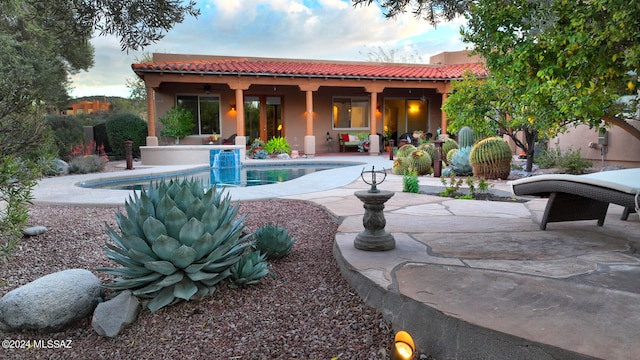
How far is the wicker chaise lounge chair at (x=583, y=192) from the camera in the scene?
2660mm

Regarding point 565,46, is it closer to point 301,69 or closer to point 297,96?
point 301,69

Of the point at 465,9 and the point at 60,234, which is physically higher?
the point at 465,9

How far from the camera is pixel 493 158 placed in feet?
23.9

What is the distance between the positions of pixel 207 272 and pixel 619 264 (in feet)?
8.01

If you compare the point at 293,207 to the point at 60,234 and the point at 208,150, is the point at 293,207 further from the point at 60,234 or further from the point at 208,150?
the point at 208,150

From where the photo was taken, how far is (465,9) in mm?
3957

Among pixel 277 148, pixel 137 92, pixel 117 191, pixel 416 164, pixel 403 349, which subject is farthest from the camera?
pixel 137 92

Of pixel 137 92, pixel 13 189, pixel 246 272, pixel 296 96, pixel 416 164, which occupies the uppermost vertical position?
pixel 137 92

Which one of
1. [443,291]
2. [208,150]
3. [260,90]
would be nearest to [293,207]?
[443,291]

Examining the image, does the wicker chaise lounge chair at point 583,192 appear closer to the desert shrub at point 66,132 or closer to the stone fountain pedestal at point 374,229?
the stone fountain pedestal at point 374,229

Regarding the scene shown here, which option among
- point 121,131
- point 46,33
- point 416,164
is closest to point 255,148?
point 121,131

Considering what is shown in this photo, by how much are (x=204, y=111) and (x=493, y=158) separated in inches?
462

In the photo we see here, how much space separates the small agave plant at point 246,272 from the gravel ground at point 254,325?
1.9 inches

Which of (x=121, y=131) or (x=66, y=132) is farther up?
(x=121, y=131)
